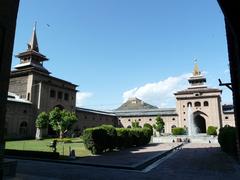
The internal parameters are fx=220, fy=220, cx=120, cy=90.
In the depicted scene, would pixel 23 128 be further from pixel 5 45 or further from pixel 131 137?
pixel 5 45

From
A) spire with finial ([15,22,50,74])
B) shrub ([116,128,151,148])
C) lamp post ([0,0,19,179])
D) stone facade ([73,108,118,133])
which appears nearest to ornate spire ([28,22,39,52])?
spire with finial ([15,22,50,74])

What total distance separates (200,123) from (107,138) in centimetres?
5150

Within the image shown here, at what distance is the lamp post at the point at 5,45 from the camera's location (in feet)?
25.6

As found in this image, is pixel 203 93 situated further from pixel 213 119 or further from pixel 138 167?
pixel 138 167

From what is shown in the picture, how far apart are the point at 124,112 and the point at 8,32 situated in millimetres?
66155

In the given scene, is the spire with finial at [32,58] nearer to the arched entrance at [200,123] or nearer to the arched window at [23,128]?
the arched window at [23,128]

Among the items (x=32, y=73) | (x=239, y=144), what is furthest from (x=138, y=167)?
(x=32, y=73)

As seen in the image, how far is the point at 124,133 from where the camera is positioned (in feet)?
72.1

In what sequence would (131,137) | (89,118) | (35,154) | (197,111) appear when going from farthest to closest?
1. (197,111)
2. (89,118)
3. (131,137)
4. (35,154)

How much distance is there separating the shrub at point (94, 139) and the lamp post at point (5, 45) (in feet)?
31.2

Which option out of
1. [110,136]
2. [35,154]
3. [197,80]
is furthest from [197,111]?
[35,154]

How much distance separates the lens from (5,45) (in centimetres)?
838

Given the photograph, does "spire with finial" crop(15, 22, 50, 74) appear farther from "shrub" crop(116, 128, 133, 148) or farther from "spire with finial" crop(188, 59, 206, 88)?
"spire with finial" crop(188, 59, 206, 88)

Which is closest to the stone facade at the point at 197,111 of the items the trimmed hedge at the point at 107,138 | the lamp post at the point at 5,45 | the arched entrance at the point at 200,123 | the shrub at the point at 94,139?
the arched entrance at the point at 200,123
